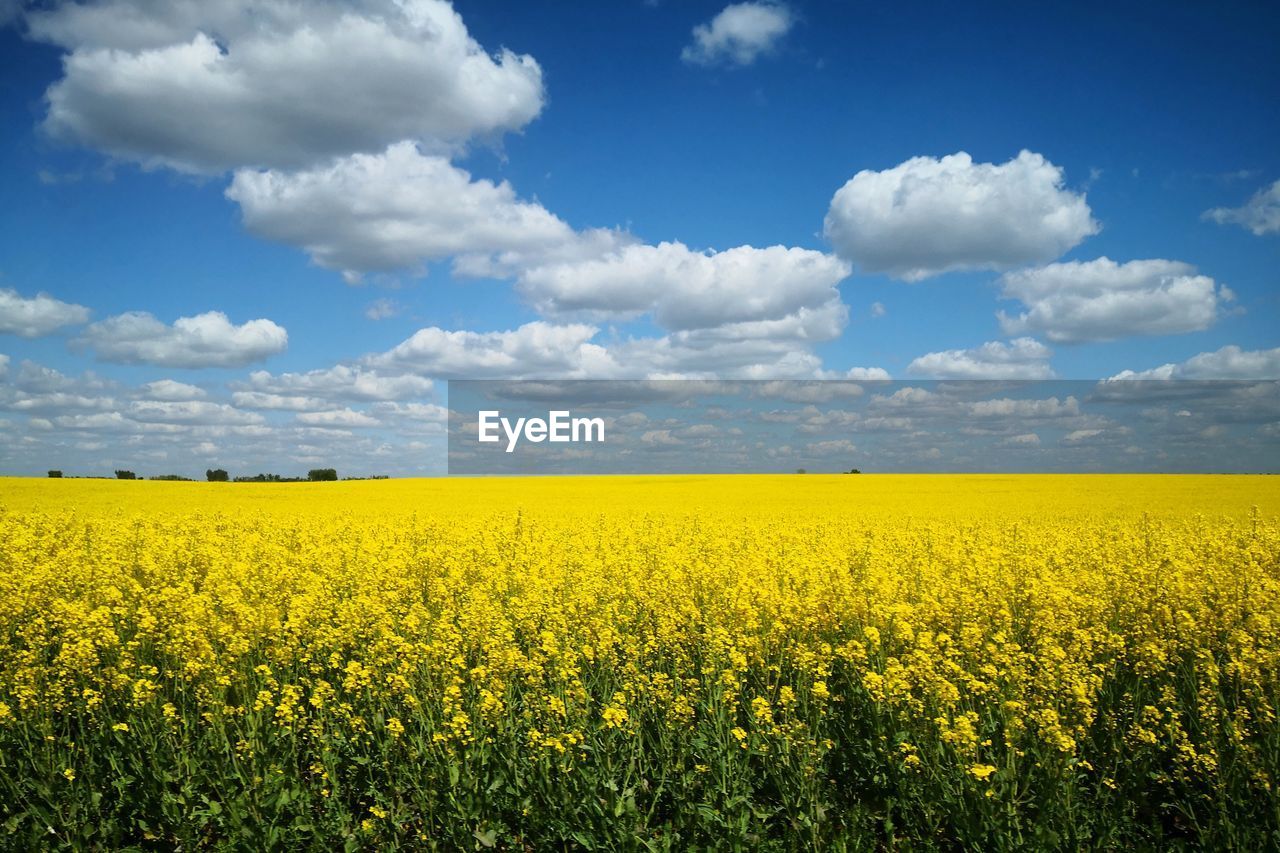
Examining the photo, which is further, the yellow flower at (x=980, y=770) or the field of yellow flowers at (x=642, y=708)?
the field of yellow flowers at (x=642, y=708)

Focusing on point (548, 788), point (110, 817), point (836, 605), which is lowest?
point (110, 817)

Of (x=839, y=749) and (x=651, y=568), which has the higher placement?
(x=651, y=568)

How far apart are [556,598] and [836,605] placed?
3061 mm

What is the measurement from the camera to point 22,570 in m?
9.41

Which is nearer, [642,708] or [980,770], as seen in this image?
[980,770]

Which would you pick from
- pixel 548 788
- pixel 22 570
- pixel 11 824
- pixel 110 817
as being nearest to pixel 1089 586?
pixel 548 788

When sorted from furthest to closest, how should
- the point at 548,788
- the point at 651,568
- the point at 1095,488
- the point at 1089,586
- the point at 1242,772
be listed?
the point at 1095,488 < the point at 651,568 < the point at 1089,586 < the point at 1242,772 < the point at 548,788

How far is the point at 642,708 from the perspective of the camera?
18.6ft

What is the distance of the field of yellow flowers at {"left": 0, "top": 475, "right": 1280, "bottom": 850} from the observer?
195 inches

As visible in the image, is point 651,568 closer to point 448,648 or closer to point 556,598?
point 556,598

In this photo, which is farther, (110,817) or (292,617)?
(292,617)

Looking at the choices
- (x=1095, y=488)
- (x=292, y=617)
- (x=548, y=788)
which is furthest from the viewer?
(x=1095, y=488)

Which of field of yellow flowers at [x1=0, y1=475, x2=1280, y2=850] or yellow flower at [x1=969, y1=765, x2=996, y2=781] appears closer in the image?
yellow flower at [x1=969, y1=765, x2=996, y2=781]

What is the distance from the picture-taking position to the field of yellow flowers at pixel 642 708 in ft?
16.2
